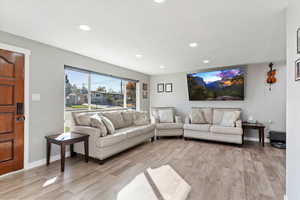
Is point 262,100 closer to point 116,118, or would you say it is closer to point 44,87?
point 116,118

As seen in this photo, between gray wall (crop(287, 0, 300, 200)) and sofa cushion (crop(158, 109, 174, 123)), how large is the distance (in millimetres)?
3470

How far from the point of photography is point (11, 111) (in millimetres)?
2389

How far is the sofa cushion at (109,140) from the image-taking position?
2.71 meters

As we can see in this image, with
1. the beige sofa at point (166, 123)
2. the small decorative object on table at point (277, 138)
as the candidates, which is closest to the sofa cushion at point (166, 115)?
the beige sofa at point (166, 123)

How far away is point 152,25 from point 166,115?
3355 mm

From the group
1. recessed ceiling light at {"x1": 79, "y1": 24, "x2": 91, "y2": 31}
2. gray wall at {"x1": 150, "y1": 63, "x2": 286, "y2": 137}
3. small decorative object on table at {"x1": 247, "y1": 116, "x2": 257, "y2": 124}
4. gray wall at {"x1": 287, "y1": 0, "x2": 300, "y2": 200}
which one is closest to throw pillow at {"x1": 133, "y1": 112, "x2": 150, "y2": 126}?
gray wall at {"x1": 150, "y1": 63, "x2": 286, "y2": 137}

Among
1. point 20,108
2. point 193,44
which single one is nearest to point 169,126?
point 193,44

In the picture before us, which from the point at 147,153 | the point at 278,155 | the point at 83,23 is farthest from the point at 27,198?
the point at 278,155

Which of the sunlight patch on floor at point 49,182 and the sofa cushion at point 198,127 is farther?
the sofa cushion at point 198,127

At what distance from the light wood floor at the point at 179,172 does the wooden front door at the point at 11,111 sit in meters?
0.28

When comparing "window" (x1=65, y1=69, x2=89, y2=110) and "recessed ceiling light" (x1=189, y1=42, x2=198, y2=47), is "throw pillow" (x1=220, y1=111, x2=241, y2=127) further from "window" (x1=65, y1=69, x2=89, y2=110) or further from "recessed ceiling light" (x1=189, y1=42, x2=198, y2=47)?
"window" (x1=65, y1=69, x2=89, y2=110)

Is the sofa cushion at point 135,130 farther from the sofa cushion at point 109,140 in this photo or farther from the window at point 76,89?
the window at point 76,89

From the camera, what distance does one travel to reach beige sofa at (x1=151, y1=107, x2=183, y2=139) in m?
4.64

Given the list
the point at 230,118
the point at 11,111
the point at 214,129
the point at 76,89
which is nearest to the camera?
the point at 11,111
